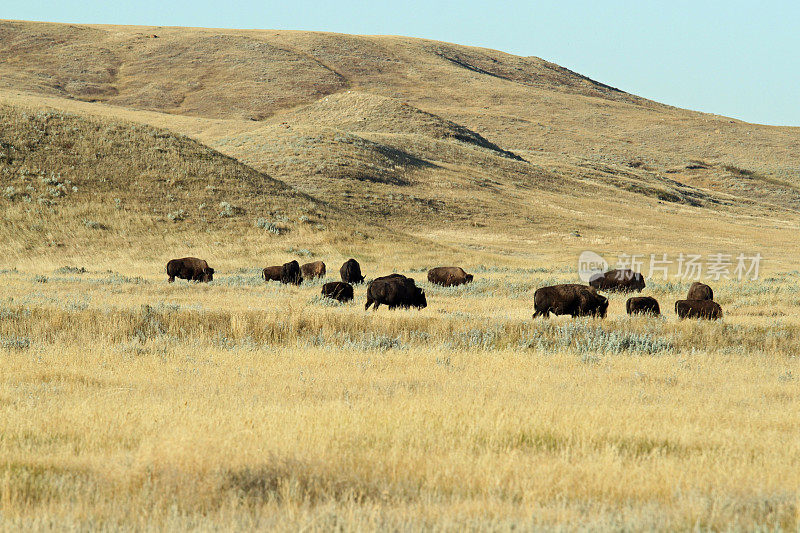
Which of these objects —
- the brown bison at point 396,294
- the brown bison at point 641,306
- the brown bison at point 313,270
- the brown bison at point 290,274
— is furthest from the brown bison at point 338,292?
the brown bison at point 641,306

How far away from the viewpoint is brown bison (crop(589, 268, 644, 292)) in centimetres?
2555

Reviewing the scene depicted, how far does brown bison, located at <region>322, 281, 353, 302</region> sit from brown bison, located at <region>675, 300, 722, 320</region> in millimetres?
9501

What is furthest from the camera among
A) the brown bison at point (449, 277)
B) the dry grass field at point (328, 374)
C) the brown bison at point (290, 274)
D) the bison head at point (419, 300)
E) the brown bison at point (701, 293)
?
the brown bison at point (449, 277)

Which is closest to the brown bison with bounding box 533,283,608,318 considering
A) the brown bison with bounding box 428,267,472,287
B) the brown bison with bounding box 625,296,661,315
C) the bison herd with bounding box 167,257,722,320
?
the bison herd with bounding box 167,257,722,320

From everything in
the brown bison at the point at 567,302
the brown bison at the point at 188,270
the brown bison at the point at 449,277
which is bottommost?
the brown bison at the point at 188,270

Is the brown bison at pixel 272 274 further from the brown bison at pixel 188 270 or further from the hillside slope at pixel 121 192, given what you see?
the hillside slope at pixel 121 192

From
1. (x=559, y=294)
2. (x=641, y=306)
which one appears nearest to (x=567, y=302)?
(x=559, y=294)

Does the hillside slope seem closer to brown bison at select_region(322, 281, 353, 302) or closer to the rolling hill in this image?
the rolling hill

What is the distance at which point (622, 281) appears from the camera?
2567 cm

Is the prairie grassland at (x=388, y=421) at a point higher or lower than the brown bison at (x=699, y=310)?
lower

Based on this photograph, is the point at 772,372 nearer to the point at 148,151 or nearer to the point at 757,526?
the point at 757,526

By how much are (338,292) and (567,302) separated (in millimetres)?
7270

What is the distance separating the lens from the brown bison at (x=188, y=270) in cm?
2875

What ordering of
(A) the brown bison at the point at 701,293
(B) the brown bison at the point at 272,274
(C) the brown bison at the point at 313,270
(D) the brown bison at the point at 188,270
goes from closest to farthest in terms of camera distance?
(A) the brown bison at the point at 701,293 → (B) the brown bison at the point at 272,274 → (D) the brown bison at the point at 188,270 → (C) the brown bison at the point at 313,270
